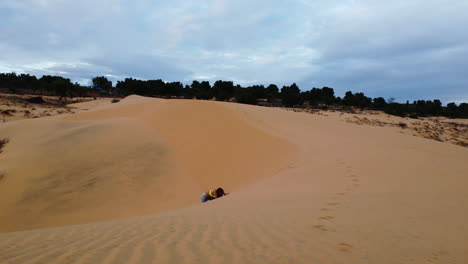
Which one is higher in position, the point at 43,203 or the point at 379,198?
the point at 379,198

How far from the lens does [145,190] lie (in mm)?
9531

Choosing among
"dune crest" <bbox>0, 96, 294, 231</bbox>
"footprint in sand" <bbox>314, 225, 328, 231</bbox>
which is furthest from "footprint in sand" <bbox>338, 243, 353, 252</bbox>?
"dune crest" <bbox>0, 96, 294, 231</bbox>

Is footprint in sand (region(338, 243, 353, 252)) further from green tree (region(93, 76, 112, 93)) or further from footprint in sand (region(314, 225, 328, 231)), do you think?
green tree (region(93, 76, 112, 93))

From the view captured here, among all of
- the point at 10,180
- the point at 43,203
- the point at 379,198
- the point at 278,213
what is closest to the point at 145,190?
the point at 43,203

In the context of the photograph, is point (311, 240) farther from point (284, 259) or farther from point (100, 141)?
point (100, 141)

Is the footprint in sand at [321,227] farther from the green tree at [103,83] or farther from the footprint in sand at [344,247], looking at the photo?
the green tree at [103,83]

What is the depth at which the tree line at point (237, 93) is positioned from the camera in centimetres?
5203

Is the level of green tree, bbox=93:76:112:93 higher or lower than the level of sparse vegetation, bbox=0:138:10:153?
higher

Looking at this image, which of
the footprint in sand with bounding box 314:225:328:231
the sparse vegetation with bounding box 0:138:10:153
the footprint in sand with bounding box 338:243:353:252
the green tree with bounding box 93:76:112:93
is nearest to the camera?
the footprint in sand with bounding box 338:243:353:252

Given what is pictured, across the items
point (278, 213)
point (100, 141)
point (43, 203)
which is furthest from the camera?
point (100, 141)

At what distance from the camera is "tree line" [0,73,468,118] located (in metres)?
52.0

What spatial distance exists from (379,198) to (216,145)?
821 centimetres

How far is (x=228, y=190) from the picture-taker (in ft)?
29.5

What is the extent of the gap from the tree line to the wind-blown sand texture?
32469mm
